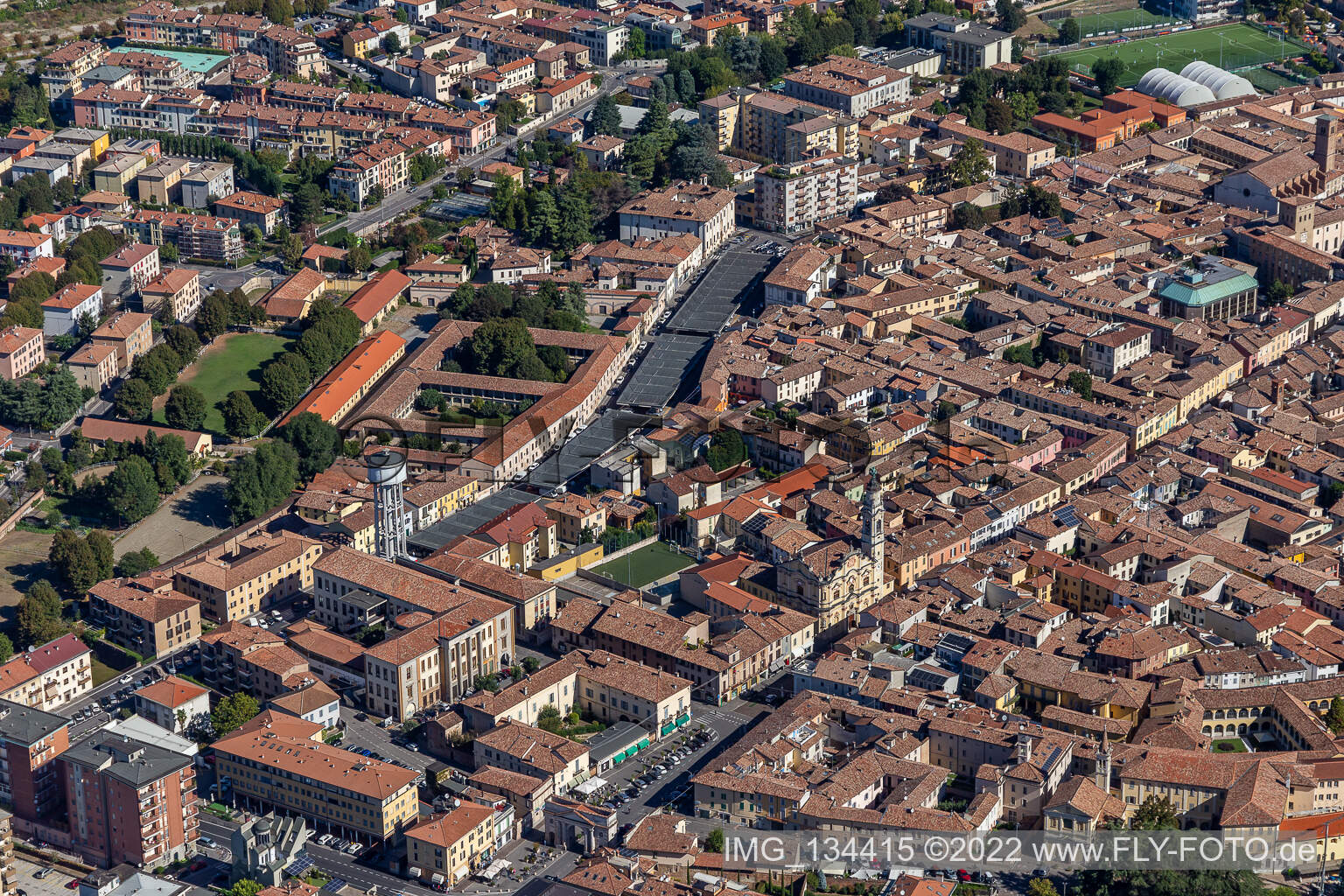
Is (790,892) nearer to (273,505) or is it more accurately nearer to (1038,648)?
(1038,648)

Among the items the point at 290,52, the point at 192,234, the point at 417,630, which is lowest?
the point at 417,630

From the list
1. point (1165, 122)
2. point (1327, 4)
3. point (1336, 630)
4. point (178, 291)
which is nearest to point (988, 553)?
point (1336, 630)

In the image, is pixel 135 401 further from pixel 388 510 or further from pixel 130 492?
pixel 388 510

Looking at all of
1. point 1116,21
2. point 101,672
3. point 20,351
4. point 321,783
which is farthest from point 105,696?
point 1116,21

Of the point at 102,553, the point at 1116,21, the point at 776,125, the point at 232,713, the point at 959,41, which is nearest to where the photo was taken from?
the point at 232,713

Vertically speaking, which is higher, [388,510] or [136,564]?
[388,510]

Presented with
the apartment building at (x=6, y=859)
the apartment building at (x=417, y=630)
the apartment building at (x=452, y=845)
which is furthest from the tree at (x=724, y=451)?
the apartment building at (x=6, y=859)
